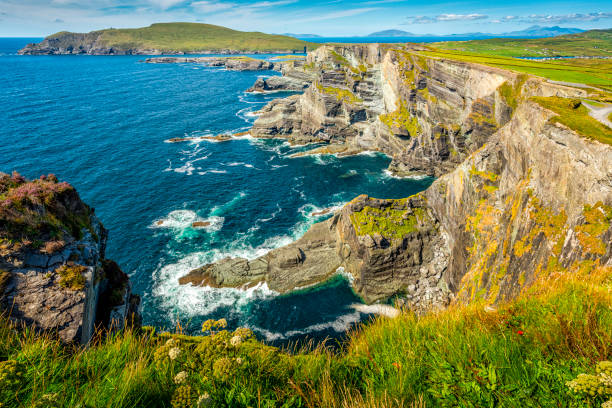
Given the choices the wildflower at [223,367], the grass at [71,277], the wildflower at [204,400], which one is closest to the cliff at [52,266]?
the grass at [71,277]

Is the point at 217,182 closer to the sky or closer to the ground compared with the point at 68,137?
closer to the ground

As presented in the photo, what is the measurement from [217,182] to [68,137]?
53.4 meters

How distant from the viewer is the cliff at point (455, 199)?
799 inches

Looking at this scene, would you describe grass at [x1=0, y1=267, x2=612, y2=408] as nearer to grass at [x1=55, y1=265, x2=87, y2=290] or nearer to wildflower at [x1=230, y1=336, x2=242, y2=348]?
wildflower at [x1=230, y1=336, x2=242, y2=348]

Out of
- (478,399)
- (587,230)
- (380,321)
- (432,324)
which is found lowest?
(587,230)

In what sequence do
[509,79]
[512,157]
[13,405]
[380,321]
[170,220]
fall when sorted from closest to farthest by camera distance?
[13,405] → [380,321] → [512,157] → [509,79] → [170,220]

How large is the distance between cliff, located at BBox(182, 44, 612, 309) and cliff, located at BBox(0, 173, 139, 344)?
58.4 feet

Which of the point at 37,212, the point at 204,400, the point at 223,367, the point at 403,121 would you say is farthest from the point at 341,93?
the point at 204,400

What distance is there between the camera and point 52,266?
16766 millimetres

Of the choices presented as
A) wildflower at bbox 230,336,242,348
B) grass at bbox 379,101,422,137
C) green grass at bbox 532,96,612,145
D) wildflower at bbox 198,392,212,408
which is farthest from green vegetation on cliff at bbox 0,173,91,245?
grass at bbox 379,101,422,137

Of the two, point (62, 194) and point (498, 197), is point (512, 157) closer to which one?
point (498, 197)

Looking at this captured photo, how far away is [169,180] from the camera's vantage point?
232 feet

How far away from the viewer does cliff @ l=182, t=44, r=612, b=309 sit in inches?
799

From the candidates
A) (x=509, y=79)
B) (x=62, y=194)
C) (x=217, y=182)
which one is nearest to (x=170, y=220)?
(x=217, y=182)
